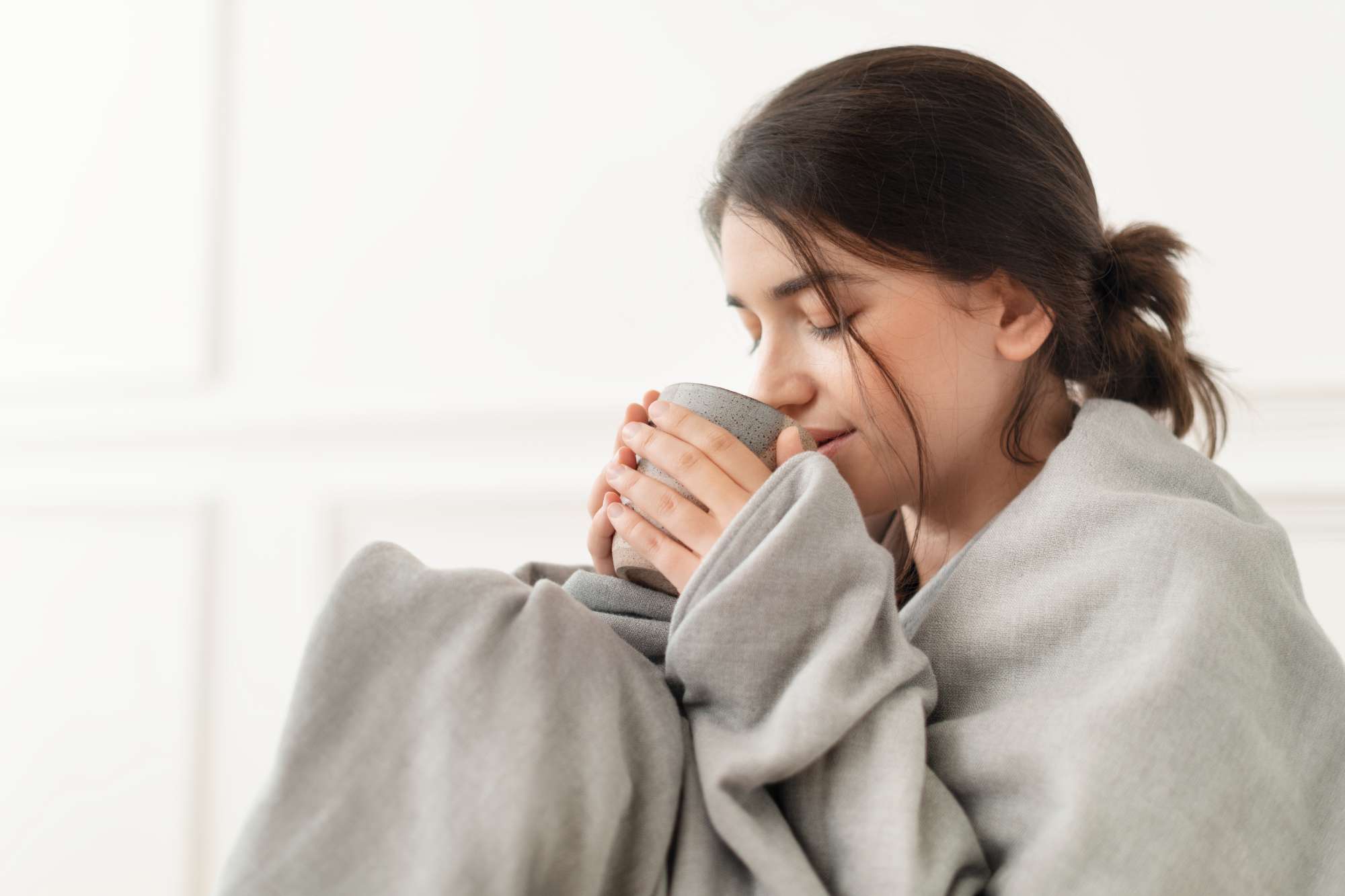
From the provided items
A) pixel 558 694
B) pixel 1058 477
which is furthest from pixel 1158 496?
pixel 558 694

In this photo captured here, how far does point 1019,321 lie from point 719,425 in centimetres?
27

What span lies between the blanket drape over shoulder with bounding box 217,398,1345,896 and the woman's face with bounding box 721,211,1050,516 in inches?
6.8

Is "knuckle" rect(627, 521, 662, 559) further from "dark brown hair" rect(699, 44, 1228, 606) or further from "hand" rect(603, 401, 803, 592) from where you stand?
"dark brown hair" rect(699, 44, 1228, 606)

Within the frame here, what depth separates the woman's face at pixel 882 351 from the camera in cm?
79

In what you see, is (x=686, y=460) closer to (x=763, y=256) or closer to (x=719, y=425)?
(x=719, y=425)

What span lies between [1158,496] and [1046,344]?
225mm

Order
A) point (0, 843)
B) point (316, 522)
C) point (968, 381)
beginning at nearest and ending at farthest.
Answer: point (968, 381) → point (316, 522) → point (0, 843)

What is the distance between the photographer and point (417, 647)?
55 cm

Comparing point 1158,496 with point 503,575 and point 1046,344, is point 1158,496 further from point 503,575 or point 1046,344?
point 503,575

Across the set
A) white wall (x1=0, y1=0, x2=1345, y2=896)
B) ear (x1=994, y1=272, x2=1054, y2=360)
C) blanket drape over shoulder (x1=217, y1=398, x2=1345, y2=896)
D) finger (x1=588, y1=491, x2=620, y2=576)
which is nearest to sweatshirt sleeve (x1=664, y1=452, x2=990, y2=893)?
blanket drape over shoulder (x1=217, y1=398, x2=1345, y2=896)

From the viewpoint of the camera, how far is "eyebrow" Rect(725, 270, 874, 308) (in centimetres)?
79

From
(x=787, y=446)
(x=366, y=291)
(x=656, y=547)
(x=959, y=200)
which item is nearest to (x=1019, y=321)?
(x=959, y=200)

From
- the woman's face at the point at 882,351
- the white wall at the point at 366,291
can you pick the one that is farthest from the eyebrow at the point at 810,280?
the white wall at the point at 366,291

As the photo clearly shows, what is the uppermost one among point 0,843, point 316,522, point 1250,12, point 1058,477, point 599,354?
point 1250,12
